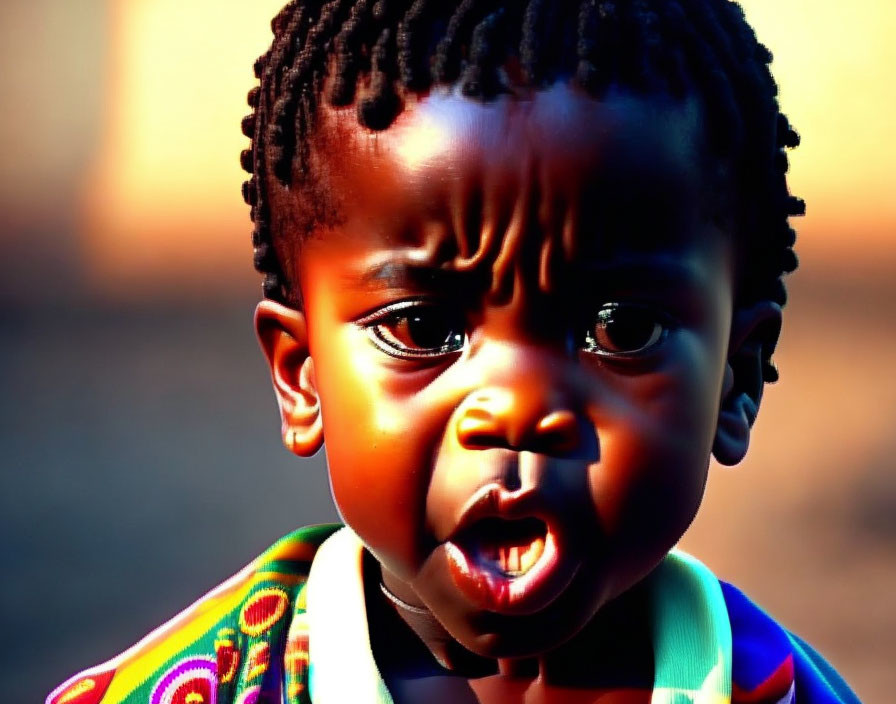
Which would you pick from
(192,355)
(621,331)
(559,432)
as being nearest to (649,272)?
(621,331)

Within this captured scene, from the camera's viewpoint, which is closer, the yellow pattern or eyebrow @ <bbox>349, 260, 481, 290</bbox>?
eyebrow @ <bbox>349, 260, 481, 290</bbox>

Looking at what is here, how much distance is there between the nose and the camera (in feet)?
3.45

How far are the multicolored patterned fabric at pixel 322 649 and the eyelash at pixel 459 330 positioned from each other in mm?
283

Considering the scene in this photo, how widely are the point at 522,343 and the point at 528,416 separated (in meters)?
0.06

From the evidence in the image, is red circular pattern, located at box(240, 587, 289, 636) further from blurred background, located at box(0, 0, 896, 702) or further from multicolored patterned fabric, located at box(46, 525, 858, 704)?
blurred background, located at box(0, 0, 896, 702)

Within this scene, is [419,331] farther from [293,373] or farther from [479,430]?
[293,373]

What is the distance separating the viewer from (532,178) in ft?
3.47

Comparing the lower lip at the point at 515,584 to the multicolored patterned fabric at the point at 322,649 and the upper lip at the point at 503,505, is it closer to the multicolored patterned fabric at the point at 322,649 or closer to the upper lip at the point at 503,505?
the upper lip at the point at 503,505

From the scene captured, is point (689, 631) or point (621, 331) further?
point (689, 631)

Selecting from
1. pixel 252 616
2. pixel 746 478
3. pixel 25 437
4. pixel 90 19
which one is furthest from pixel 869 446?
pixel 90 19

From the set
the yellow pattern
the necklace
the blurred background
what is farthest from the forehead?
the blurred background

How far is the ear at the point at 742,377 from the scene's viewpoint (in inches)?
50.2

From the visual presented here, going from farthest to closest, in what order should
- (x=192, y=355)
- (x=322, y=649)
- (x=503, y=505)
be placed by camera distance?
(x=192, y=355) → (x=322, y=649) → (x=503, y=505)

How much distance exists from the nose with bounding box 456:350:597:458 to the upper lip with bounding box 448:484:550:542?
35mm
